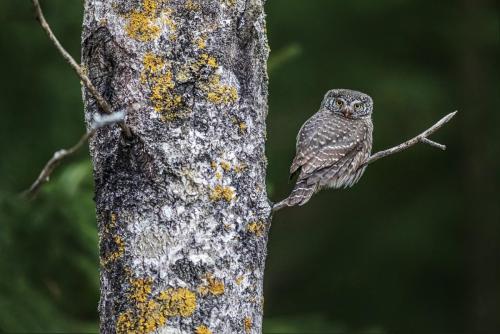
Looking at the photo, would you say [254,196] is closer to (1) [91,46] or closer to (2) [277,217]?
(1) [91,46]

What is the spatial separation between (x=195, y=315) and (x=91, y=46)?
39.3 inches

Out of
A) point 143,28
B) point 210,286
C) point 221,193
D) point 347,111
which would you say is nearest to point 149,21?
point 143,28

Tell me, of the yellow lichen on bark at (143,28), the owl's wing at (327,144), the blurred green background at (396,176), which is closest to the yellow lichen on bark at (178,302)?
the yellow lichen on bark at (143,28)

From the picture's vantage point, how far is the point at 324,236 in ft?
37.0

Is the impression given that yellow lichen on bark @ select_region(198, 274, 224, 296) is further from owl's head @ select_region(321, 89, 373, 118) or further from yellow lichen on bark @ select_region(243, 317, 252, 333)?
owl's head @ select_region(321, 89, 373, 118)

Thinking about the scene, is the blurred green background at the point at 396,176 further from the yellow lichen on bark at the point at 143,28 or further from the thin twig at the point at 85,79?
the thin twig at the point at 85,79

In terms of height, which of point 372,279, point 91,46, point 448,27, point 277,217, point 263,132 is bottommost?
point 372,279

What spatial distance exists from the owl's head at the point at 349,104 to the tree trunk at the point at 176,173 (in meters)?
3.54

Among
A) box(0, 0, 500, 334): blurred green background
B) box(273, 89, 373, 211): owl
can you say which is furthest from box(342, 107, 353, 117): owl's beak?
box(0, 0, 500, 334): blurred green background

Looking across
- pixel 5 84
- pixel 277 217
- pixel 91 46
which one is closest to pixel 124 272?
pixel 91 46

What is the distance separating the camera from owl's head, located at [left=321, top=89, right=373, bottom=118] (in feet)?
23.2

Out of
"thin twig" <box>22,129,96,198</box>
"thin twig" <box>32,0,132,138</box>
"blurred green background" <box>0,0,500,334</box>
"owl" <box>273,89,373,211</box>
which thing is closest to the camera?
"thin twig" <box>22,129,96,198</box>

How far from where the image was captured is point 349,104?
7.09 m

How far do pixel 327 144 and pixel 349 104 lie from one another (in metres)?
0.88
